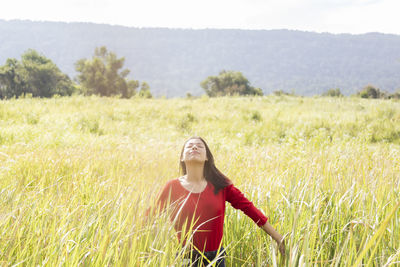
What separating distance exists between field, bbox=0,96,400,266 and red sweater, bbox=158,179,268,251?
0.16 meters

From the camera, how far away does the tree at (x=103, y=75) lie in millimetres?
43938

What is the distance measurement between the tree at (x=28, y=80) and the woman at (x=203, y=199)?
150 feet

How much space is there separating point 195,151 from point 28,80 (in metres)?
47.1

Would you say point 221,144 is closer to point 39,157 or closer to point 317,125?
point 39,157

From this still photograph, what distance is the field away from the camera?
1.55m

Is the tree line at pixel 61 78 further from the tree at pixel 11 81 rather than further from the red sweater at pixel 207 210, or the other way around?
the red sweater at pixel 207 210

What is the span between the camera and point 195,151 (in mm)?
2375

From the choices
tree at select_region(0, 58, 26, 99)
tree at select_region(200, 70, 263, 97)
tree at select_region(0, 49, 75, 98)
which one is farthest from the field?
tree at select_region(200, 70, 263, 97)

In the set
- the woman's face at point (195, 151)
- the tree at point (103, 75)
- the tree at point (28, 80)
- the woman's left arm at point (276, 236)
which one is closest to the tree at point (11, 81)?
the tree at point (28, 80)

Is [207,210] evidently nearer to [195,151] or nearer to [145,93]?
[195,151]

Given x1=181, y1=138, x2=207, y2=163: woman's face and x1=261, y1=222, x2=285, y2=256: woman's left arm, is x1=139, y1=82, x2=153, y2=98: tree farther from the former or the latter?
x1=261, y1=222, x2=285, y2=256: woman's left arm

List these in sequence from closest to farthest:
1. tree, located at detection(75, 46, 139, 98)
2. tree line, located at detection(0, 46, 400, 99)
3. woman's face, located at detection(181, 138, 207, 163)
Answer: woman's face, located at detection(181, 138, 207, 163), tree line, located at detection(0, 46, 400, 99), tree, located at detection(75, 46, 139, 98)

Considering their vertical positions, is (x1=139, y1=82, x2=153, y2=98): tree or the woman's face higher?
the woman's face

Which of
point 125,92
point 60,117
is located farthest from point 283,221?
point 125,92
